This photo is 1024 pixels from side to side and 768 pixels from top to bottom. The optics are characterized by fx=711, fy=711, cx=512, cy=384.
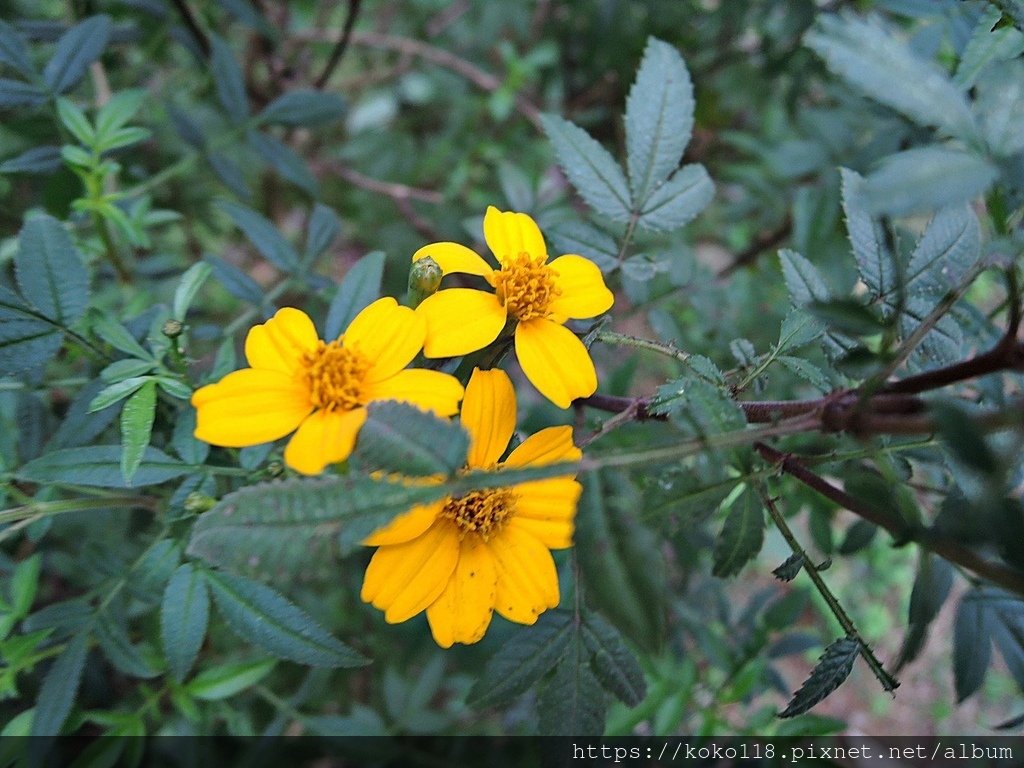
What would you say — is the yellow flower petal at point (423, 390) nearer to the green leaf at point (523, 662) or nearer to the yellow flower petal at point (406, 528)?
the yellow flower petal at point (406, 528)

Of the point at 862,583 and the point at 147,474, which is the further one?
the point at 862,583

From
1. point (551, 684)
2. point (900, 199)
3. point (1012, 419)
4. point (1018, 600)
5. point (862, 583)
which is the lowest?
point (862, 583)

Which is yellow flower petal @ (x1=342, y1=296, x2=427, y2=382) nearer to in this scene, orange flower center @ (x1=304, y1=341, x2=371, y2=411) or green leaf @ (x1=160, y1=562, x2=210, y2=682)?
orange flower center @ (x1=304, y1=341, x2=371, y2=411)

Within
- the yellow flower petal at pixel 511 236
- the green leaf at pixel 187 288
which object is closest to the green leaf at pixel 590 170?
A: the yellow flower petal at pixel 511 236

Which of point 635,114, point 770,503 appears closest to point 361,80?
point 635,114

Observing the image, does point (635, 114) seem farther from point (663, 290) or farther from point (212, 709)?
point (212, 709)

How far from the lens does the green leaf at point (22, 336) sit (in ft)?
2.53

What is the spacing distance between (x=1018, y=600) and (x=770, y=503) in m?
0.48

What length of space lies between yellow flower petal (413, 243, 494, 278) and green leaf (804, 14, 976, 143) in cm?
37

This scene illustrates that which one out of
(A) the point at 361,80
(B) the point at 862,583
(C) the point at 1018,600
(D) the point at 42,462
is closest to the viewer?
(D) the point at 42,462

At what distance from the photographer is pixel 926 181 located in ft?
1.64

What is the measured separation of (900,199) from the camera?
487mm

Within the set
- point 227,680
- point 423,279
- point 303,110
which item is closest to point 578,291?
point 423,279

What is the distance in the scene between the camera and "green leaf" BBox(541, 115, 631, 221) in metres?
0.95
